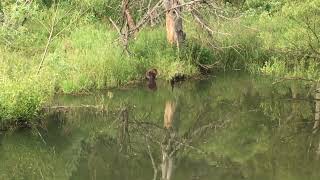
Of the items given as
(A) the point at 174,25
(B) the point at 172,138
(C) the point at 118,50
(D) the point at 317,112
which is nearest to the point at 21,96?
(B) the point at 172,138

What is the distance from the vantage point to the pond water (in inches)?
316

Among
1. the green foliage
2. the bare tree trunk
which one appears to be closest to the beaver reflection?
the bare tree trunk

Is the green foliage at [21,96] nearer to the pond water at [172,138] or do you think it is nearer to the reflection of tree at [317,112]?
the pond water at [172,138]

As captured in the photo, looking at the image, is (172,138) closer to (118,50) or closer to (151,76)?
(151,76)

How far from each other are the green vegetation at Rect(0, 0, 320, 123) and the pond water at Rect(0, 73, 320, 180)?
1.84 ft

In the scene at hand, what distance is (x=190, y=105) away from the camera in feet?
40.3

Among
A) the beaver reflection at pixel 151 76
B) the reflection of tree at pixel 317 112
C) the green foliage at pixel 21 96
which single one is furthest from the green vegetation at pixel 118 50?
the reflection of tree at pixel 317 112

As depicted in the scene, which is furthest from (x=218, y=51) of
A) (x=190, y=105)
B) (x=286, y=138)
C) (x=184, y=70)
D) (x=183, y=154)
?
(x=183, y=154)

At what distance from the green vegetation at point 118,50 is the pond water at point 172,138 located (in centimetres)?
56

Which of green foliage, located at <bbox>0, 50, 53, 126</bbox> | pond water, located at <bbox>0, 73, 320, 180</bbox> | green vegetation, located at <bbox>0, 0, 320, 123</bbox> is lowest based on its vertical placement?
pond water, located at <bbox>0, 73, 320, 180</bbox>

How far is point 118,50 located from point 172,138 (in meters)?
5.17

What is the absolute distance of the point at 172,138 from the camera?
967cm

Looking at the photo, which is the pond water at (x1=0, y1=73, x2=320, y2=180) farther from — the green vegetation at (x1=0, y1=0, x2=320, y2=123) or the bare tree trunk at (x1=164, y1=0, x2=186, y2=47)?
the bare tree trunk at (x1=164, y1=0, x2=186, y2=47)

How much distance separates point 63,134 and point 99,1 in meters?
10.3
